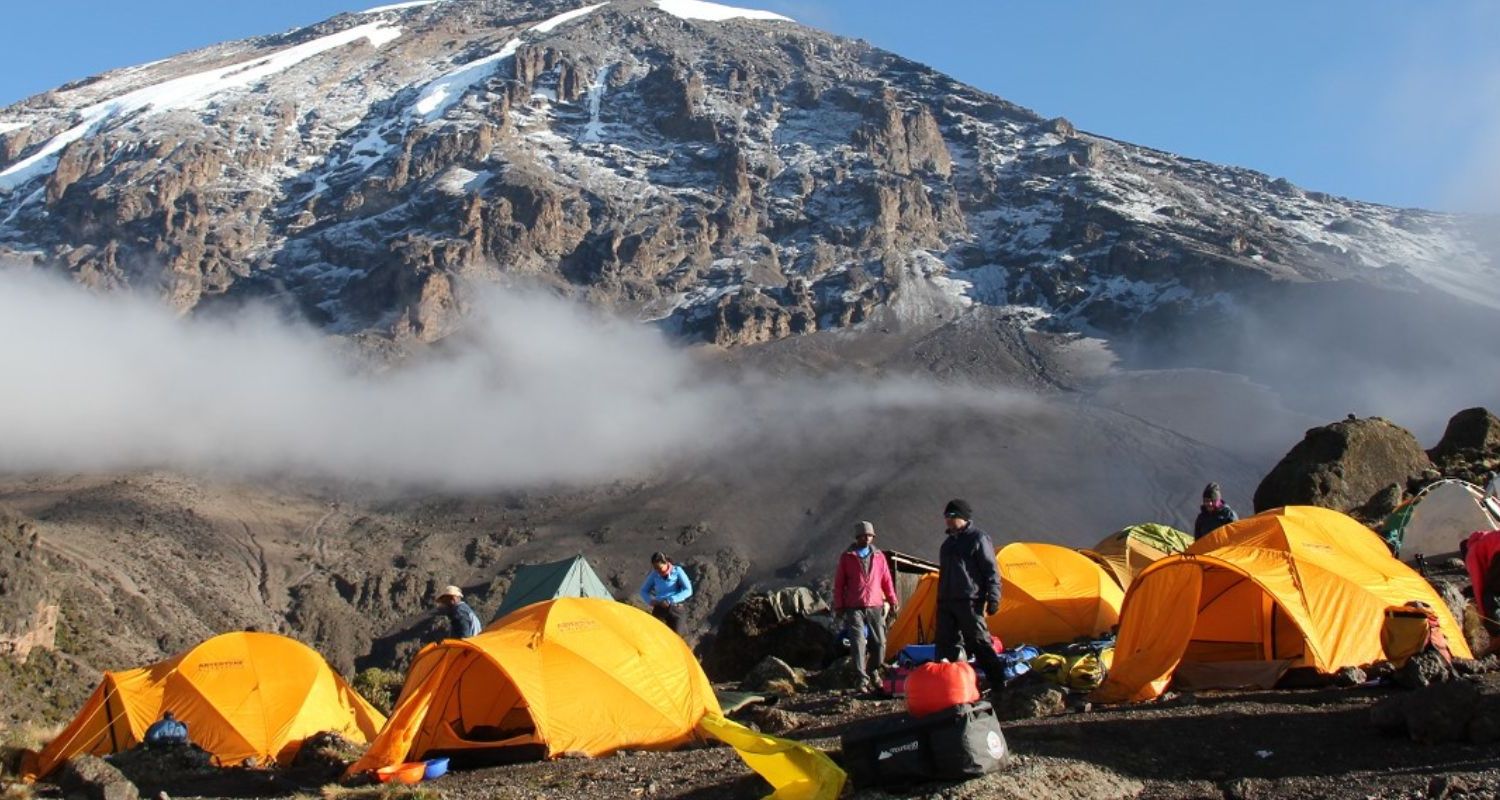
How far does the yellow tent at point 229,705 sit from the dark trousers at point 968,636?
23.5 ft

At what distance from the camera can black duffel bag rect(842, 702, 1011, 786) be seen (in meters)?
7.46

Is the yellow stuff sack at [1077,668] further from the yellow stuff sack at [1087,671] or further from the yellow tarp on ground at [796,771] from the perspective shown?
the yellow tarp on ground at [796,771]

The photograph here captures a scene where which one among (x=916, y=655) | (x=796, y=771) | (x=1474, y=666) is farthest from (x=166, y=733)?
(x=1474, y=666)

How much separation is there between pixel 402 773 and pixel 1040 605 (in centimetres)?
914

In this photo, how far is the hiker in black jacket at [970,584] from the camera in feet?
35.2

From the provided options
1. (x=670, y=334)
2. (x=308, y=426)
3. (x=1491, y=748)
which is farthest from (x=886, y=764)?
(x=670, y=334)

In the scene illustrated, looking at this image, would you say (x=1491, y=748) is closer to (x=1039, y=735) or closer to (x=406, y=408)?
(x=1039, y=735)

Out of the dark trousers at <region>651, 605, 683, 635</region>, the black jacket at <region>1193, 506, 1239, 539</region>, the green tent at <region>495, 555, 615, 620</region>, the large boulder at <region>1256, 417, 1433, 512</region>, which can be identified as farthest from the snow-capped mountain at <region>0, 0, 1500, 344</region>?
the dark trousers at <region>651, 605, 683, 635</region>

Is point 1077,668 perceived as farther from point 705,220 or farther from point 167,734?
point 705,220

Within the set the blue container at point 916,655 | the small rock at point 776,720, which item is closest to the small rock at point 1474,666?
the blue container at point 916,655

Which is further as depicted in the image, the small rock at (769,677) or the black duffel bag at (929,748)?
the small rock at (769,677)

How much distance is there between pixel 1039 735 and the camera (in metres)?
8.97

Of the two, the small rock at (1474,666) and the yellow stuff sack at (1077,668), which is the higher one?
the small rock at (1474,666)

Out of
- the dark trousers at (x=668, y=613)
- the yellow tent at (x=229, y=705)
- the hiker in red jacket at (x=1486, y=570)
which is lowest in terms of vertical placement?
the yellow tent at (x=229, y=705)
